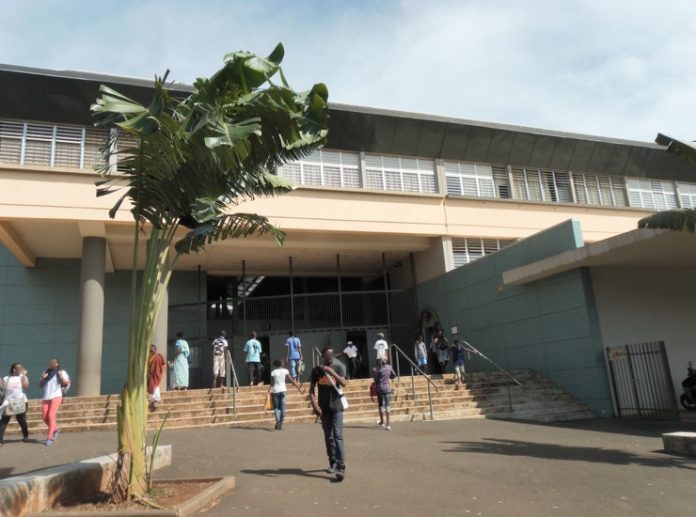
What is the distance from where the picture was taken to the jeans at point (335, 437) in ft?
22.8

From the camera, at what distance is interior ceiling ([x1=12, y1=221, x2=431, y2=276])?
1855 centimetres

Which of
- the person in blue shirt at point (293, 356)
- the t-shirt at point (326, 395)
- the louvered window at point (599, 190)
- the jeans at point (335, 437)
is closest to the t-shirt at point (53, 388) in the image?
the t-shirt at point (326, 395)

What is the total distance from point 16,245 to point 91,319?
13.9 ft

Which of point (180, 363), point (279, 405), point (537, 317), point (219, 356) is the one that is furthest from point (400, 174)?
point (279, 405)

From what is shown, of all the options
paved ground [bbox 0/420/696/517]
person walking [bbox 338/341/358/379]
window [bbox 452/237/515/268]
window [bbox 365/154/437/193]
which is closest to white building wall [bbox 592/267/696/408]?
paved ground [bbox 0/420/696/517]

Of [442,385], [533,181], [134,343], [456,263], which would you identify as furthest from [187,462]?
[533,181]

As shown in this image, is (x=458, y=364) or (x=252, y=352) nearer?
(x=252, y=352)

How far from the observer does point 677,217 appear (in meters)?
8.98

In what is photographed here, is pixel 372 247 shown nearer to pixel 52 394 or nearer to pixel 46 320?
pixel 46 320

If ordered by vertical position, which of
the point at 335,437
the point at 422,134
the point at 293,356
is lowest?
the point at 335,437

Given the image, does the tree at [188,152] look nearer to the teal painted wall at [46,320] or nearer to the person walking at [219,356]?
the person walking at [219,356]

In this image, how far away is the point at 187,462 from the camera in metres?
8.37

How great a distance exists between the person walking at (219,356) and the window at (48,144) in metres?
6.76

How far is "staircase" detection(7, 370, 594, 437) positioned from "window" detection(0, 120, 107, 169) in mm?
7932
